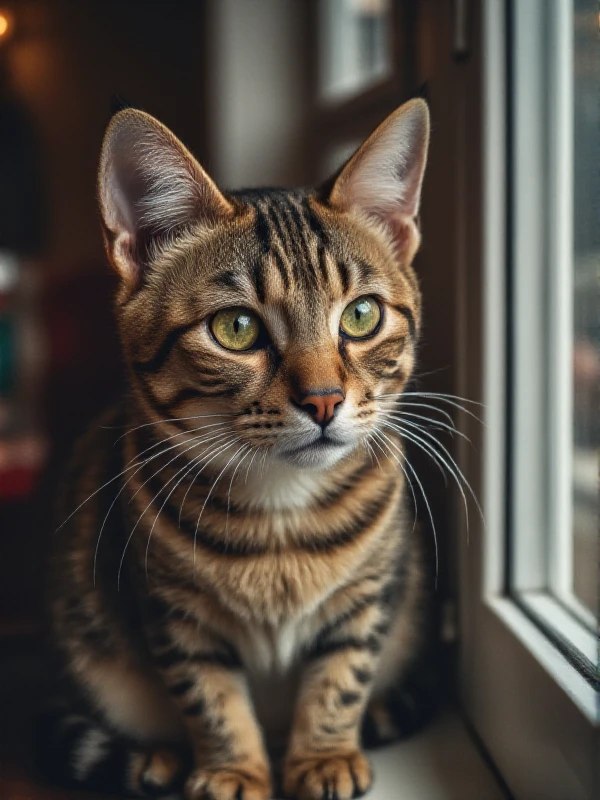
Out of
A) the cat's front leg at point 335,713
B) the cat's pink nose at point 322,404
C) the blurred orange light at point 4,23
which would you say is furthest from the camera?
the blurred orange light at point 4,23

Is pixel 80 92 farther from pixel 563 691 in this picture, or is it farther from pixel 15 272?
pixel 563 691

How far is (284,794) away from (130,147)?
73 cm

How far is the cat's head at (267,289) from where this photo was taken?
2.55 ft

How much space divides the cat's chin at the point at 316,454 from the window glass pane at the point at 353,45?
601 millimetres

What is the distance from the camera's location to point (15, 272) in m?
1.15

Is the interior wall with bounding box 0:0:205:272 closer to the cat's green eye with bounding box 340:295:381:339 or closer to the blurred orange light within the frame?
the blurred orange light

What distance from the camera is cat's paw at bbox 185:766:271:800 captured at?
83 cm

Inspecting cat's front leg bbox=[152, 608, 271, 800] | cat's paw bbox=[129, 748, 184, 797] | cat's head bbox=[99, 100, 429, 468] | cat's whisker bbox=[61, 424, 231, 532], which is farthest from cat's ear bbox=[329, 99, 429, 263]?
cat's paw bbox=[129, 748, 184, 797]

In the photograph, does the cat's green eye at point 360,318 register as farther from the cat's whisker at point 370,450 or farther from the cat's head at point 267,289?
the cat's whisker at point 370,450

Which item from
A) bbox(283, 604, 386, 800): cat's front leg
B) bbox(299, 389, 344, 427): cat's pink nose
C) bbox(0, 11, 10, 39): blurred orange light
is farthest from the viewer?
bbox(0, 11, 10, 39): blurred orange light

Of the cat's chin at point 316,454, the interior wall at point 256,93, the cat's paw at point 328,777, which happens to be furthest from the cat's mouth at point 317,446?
the interior wall at point 256,93

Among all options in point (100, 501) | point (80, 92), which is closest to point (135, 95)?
point (80, 92)

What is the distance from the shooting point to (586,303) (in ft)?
2.70

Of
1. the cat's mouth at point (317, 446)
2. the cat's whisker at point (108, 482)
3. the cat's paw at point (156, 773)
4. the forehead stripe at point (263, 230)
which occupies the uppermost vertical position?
the forehead stripe at point (263, 230)
